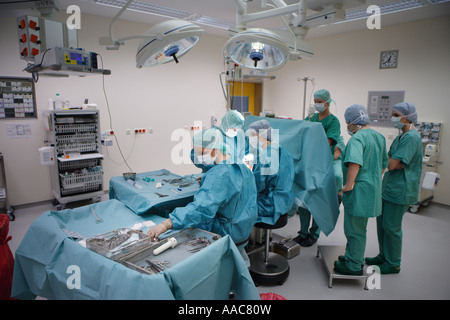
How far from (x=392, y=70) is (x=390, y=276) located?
354 centimetres

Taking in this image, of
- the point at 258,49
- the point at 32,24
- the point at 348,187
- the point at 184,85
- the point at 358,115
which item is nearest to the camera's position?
the point at 258,49

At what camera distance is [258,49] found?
5.59 feet

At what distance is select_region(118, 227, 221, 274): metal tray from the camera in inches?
52.8

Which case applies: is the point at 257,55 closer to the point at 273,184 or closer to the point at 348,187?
the point at 273,184

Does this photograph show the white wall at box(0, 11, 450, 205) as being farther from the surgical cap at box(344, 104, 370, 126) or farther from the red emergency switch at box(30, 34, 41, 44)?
the surgical cap at box(344, 104, 370, 126)

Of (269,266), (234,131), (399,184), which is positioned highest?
(234,131)

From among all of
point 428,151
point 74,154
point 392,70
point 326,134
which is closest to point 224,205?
point 326,134

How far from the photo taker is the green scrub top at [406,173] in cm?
249

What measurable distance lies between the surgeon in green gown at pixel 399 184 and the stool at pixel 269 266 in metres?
0.96

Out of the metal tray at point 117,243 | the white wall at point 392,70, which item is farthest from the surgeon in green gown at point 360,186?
the white wall at point 392,70

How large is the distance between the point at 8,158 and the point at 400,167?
4.74 metres

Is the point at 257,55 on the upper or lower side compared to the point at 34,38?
lower

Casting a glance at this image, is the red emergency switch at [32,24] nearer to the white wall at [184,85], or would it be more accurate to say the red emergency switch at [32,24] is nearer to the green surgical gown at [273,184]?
the green surgical gown at [273,184]

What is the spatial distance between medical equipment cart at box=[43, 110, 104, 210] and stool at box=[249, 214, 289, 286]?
2673 mm
